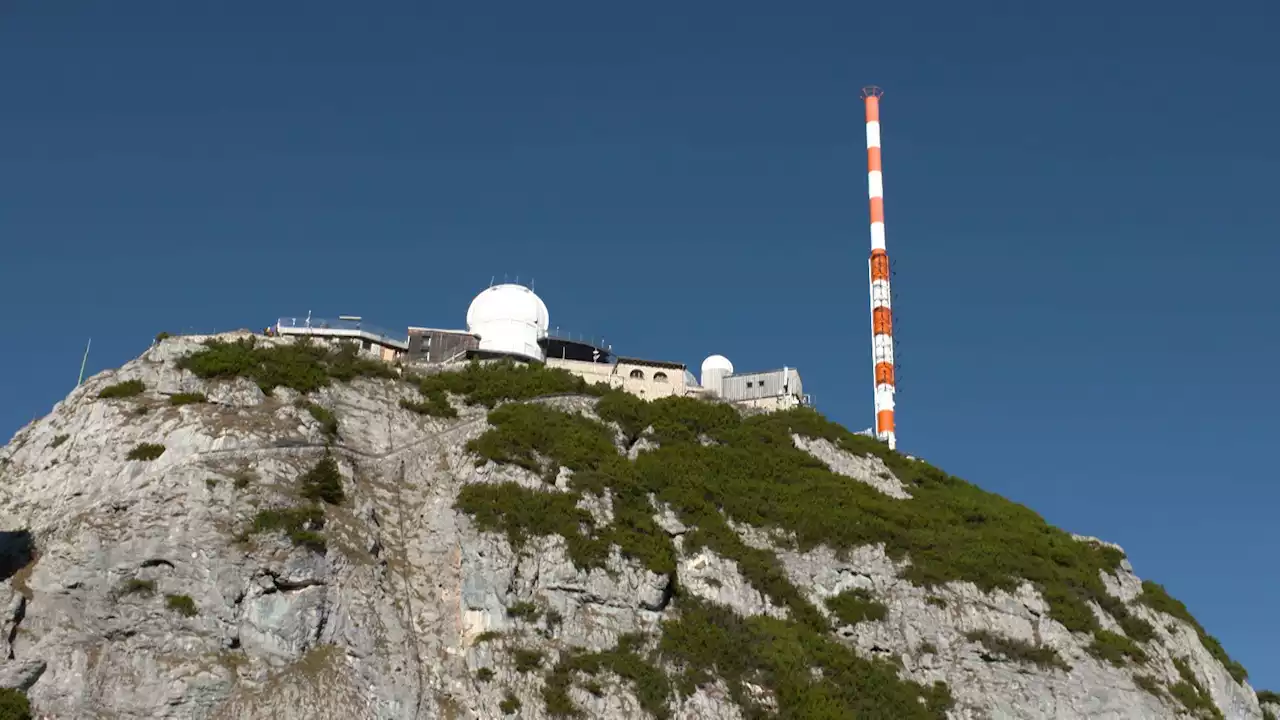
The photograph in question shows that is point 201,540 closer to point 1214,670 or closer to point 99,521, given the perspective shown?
point 99,521

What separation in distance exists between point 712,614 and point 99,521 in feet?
89.1

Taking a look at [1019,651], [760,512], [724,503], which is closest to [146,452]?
[724,503]

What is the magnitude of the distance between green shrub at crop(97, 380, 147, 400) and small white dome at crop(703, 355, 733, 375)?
4115cm

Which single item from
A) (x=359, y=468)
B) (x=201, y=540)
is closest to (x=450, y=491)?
(x=359, y=468)

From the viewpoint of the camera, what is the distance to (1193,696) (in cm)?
6525

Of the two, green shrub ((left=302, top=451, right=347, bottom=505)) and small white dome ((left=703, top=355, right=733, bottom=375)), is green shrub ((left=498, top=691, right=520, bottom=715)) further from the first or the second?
small white dome ((left=703, top=355, right=733, bottom=375))

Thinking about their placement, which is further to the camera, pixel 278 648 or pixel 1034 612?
pixel 1034 612

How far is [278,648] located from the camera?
5409 cm

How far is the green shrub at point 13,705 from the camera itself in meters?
→ 49.2

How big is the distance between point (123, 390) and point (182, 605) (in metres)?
18.0

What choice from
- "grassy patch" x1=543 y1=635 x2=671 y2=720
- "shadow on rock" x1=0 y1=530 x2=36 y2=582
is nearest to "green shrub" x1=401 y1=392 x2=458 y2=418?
"grassy patch" x1=543 y1=635 x2=671 y2=720

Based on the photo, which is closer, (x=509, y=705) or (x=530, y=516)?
(x=509, y=705)

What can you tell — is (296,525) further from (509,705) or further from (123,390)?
(123,390)

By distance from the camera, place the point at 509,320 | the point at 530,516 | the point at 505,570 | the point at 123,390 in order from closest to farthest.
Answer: the point at 505,570
the point at 530,516
the point at 123,390
the point at 509,320
